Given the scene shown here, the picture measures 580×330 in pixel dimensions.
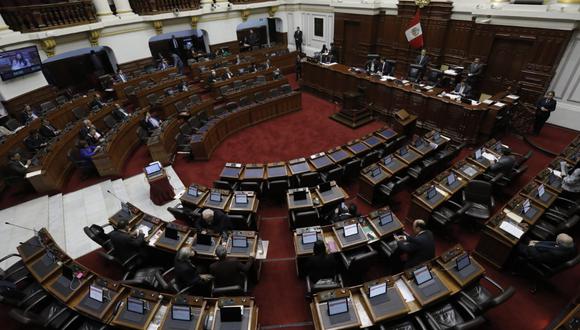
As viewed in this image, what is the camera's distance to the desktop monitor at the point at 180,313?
14.1 ft

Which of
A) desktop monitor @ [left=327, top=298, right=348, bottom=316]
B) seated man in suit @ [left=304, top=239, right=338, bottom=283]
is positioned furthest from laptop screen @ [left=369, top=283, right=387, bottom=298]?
seated man in suit @ [left=304, top=239, right=338, bottom=283]

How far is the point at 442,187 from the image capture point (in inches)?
270

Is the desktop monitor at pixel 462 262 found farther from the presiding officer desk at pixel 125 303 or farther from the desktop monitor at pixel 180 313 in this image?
the desktop monitor at pixel 180 313

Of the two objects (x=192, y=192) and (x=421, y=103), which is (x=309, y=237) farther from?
(x=421, y=103)

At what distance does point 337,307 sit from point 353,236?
1579 millimetres

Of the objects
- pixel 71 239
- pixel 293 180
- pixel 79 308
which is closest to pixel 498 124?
pixel 293 180

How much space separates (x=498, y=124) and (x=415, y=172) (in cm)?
464

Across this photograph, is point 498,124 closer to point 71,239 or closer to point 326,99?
point 326,99

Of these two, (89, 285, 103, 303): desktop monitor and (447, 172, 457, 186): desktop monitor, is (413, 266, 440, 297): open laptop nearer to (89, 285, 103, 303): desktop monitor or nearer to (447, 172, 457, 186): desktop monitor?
(447, 172, 457, 186): desktop monitor

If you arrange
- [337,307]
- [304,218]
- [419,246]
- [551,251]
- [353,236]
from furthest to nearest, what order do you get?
[304,218]
[353,236]
[419,246]
[551,251]
[337,307]

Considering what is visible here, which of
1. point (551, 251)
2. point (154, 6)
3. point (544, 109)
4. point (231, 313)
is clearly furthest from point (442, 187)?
point (154, 6)

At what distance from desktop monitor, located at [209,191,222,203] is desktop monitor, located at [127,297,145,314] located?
2688mm

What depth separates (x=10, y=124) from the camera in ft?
33.6

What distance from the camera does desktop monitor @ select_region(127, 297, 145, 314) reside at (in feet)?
14.6
